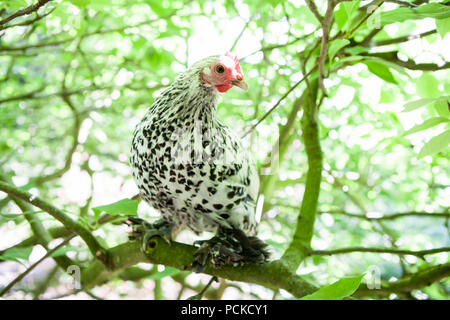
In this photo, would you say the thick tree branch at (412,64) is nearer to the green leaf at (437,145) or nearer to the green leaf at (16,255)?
the green leaf at (437,145)

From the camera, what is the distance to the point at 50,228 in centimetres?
134

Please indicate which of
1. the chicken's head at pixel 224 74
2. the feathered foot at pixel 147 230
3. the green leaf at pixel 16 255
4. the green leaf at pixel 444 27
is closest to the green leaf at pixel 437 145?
the green leaf at pixel 444 27

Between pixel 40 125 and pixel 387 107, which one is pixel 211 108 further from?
pixel 40 125

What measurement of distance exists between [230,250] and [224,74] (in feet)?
1.33

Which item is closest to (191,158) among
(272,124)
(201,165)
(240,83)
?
(201,165)

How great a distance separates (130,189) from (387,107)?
1103 millimetres

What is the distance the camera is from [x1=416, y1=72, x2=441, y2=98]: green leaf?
796 millimetres

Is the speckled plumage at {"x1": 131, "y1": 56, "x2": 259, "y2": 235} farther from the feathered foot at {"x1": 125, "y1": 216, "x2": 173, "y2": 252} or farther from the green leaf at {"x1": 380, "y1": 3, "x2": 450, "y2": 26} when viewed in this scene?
the green leaf at {"x1": 380, "y1": 3, "x2": 450, "y2": 26}

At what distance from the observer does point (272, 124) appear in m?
1.48

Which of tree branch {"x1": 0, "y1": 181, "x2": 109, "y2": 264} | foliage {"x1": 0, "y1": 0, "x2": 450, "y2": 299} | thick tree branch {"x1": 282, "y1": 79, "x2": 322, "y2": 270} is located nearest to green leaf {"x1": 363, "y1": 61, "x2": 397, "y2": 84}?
foliage {"x1": 0, "y1": 0, "x2": 450, "y2": 299}

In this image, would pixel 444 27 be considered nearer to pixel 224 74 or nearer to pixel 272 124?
pixel 224 74

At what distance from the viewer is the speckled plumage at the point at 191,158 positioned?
0.89 metres
